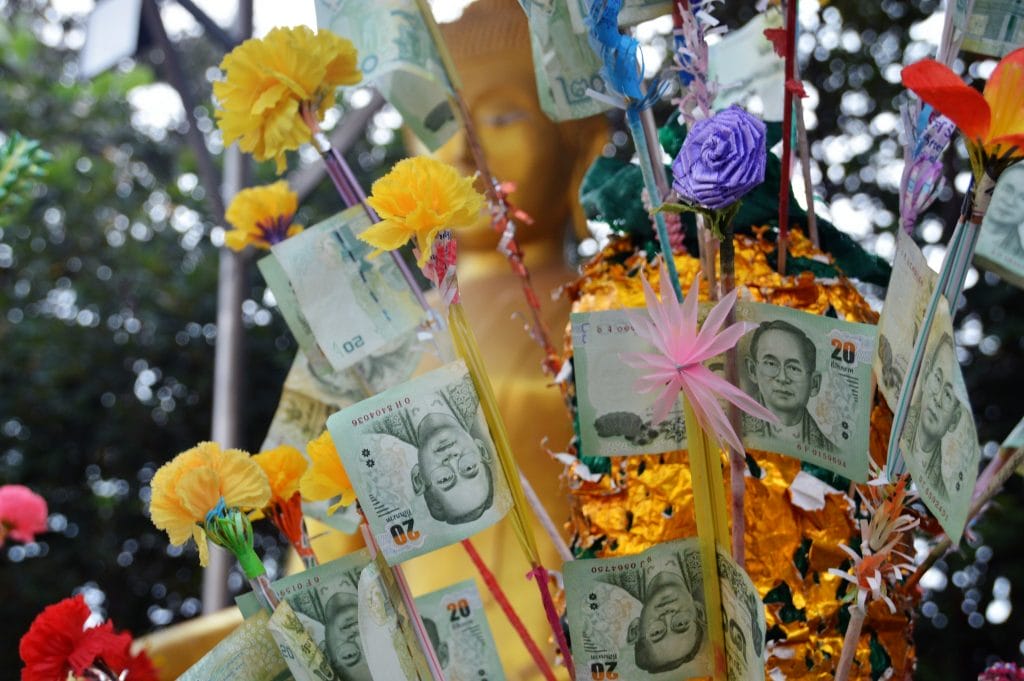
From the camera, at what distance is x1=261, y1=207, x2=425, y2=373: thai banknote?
812 mm

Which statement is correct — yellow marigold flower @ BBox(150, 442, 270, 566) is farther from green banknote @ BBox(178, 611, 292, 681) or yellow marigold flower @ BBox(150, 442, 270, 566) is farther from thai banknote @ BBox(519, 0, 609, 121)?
thai banknote @ BBox(519, 0, 609, 121)

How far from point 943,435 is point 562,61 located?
0.38 metres

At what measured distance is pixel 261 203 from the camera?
917 mm

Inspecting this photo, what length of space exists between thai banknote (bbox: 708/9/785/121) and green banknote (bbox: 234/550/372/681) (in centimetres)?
49

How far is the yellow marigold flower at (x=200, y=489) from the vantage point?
0.64 metres

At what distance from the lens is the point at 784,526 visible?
790 millimetres

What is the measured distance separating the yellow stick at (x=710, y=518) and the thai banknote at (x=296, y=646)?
9.2 inches

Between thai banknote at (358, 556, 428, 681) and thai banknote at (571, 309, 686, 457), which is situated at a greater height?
thai banknote at (571, 309, 686, 457)

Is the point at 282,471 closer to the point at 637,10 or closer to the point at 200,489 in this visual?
the point at 200,489

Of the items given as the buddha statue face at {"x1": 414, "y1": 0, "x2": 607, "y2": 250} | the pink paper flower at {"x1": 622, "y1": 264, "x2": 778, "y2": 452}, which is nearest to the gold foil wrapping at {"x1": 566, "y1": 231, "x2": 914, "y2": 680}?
the pink paper flower at {"x1": 622, "y1": 264, "x2": 778, "y2": 452}

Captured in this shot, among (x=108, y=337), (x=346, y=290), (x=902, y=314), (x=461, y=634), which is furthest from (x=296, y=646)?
(x=108, y=337)

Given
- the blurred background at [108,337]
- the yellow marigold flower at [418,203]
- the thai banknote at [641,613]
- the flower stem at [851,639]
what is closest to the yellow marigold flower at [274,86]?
the yellow marigold flower at [418,203]

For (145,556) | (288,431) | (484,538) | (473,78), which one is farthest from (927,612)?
(145,556)

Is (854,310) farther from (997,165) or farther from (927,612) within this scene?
(927,612)
